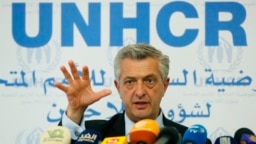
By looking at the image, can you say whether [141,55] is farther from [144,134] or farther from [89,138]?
[144,134]

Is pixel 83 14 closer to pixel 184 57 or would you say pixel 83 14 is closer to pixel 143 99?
pixel 184 57

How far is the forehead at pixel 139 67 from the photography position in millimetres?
1596

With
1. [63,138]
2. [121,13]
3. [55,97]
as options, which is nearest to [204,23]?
[121,13]

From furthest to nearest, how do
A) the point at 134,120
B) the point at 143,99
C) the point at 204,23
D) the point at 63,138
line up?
the point at 204,23
the point at 134,120
the point at 143,99
the point at 63,138

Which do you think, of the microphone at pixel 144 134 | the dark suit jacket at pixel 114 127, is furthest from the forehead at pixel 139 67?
the microphone at pixel 144 134

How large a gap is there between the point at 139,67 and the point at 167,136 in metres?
0.74

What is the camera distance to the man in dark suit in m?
1.49

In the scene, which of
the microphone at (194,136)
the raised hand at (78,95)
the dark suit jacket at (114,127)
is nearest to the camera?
the microphone at (194,136)

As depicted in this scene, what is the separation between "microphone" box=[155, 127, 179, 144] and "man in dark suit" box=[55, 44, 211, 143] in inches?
22.5

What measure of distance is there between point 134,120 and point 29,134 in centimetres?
72

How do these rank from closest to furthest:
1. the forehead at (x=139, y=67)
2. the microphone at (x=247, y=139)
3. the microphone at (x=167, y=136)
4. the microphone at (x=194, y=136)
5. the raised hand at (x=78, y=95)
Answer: the microphone at (x=167, y=136) < the microphone at (x=194, y=136) < the microphone at (x=247, y=139) < the raised hand at (x=78, y=95) < the forehead at (x=139, y=67)

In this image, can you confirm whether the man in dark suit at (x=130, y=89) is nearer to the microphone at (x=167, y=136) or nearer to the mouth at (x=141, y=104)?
the mouth at (x=141, y=104)

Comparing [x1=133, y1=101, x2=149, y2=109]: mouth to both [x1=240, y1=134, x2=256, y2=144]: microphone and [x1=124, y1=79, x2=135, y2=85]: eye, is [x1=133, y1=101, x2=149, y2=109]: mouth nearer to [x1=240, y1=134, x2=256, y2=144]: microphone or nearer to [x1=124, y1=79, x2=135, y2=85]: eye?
[x1=124, y1=79, x2=135, y2=85]: eye

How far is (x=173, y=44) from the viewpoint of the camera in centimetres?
211
